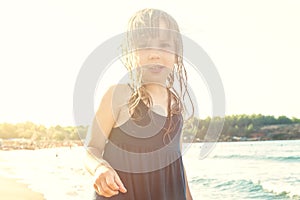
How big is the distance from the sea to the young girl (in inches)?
204

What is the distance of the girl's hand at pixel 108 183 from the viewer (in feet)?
2.04

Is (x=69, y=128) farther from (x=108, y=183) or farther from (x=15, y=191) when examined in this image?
(x=108, y=183)

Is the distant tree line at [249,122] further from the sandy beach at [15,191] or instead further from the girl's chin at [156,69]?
the girl's chin at [156,69]

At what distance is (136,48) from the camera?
812 mm

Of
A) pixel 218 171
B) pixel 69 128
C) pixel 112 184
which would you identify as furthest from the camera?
pixel 218 171

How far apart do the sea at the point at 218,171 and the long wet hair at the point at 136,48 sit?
519cm

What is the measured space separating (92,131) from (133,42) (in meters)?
0.18

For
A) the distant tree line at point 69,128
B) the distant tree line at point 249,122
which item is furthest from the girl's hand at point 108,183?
the distant tree line at point 249,122

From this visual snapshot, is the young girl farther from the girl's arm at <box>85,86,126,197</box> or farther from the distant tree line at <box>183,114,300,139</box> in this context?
the distant tree line at <box>183,114,300,139</box>

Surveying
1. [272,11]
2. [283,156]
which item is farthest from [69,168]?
[272,11]

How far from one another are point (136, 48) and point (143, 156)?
0.64ft

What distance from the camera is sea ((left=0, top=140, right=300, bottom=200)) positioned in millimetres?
6543

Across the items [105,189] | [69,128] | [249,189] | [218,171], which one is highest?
[69,128]

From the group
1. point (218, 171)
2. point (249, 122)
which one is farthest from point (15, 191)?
point (218, 171)
